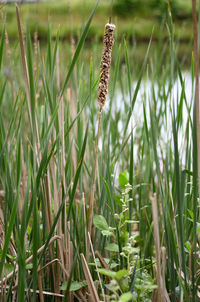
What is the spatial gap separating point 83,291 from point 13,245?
0.14 m

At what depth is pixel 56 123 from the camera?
571 mm

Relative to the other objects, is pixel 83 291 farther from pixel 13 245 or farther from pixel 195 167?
pixel 195 167

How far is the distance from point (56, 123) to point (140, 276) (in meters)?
0.27

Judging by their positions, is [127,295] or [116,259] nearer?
[127,295]

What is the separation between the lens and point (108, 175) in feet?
1.93

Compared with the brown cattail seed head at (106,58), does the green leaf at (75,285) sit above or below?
below

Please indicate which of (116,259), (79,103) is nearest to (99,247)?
(116,259)

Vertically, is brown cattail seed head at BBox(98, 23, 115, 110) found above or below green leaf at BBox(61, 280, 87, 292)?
above

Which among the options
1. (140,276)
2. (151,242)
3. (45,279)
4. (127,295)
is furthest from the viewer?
(151,242)

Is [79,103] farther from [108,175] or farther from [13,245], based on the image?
[13,245]

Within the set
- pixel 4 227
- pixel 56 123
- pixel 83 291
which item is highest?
pixel 56 123

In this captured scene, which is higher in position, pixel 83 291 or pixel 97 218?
pixel 97 218

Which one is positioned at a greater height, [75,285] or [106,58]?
[106,58]

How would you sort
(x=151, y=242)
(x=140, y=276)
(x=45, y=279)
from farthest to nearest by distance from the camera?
(x=151, y=242), (x=45, y=279), (x=140, y=276)
